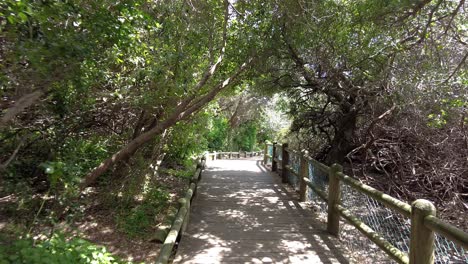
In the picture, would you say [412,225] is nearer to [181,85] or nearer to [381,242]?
[381,242]

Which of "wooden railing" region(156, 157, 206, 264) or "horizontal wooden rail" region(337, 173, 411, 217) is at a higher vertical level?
"horizontal wooden rail" region(337, 173, 411, 217)

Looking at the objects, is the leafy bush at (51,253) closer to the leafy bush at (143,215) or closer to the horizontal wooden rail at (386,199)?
the leafy bush at (143,215)

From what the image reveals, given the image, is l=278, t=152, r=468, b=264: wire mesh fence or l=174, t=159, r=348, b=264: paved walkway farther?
l=278, t=152, r=468, b=264: wire mesh fence

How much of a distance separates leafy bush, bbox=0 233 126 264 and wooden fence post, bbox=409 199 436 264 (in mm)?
3059

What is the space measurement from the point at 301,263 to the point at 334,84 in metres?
6.38

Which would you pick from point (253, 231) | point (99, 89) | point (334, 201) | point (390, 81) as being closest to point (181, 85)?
point (99, 89)

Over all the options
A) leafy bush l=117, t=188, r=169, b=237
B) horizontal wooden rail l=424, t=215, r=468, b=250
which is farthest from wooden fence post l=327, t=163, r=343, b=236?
leafy bush l=117, t=188, r=169, b=237

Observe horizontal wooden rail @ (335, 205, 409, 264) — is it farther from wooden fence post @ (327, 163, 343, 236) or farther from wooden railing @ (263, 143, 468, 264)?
wooden fence post @ (327, 163, 343, 236)

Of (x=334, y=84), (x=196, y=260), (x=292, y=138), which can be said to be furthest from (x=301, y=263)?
(x=292, y=138)

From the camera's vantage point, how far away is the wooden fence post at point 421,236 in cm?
324

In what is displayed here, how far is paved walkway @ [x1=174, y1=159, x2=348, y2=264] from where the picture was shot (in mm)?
4848

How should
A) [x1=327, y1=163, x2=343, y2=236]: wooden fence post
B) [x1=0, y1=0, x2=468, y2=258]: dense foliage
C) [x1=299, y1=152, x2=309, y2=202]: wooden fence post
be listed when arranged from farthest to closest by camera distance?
[x1=299, y1=152, x2=309, y2=202]: wooden fence post < [x1=327, y1=163, x2=343, y2=236]: wooden fence post < [x1=0, y1=0, x2=468, y2=258]: dense foliage

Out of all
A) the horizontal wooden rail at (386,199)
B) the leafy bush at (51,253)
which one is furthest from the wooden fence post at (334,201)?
the leafy bush at (51,253)

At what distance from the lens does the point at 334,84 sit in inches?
393
